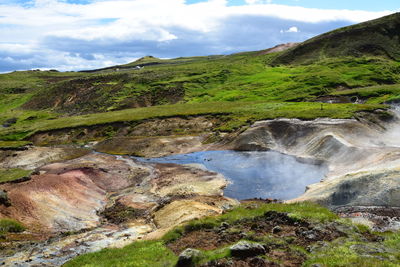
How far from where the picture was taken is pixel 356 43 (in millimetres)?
149375

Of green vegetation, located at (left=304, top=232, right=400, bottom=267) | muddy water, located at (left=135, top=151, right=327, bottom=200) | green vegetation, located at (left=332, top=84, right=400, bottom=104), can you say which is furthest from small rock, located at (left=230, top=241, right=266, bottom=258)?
green vegetation, located at (left=332, top=84, right=400, bottom=104)

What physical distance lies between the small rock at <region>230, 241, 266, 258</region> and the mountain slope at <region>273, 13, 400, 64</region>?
462 ft

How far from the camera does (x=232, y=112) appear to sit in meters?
92.0

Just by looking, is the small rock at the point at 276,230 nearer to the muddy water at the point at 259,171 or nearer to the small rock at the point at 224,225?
the small rock at the point at 224,225

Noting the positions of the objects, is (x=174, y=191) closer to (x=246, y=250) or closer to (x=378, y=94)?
(x=246, y=250)

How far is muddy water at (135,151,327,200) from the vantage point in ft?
158

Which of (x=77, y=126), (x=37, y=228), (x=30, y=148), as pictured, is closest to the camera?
(x=37, y=228)

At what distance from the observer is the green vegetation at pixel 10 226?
34.3 metres

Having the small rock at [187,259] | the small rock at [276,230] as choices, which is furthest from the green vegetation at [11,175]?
the small rock at [276,230]

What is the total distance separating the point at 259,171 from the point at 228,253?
3788 centimetres

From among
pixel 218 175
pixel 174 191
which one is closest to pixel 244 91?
pixel 218 175

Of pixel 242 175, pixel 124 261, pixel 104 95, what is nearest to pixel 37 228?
pixel 124 261

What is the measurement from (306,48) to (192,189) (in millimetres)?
136332

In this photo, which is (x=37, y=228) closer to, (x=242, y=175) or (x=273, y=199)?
(x=273, y=199)
